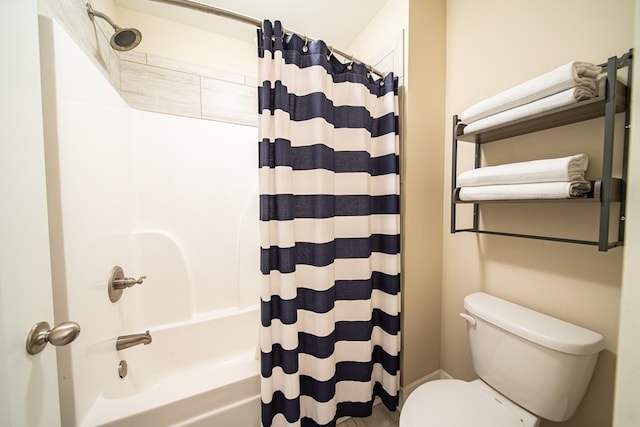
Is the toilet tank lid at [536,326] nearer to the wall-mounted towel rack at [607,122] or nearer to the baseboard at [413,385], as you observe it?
the wall-mounted towel rack at [607,122]

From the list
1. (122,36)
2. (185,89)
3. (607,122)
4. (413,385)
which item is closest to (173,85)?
(185,89)

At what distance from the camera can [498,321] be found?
33.7 inches

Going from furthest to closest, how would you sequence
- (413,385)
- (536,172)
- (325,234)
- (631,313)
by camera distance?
1. (413,385)
2. (325,234)
3. (536,172)
4. (631,313)

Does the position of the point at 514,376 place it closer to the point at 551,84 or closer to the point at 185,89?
the point at 551,84

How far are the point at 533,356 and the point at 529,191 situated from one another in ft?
1.97

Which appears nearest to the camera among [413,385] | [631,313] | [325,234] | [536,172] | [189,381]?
[631,313]

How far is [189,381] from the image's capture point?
891 mm

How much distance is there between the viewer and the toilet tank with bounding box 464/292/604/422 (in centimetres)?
71

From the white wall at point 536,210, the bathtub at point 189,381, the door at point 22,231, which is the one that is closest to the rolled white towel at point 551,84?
the white wall at point 536,210

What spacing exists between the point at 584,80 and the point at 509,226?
0.59 meters

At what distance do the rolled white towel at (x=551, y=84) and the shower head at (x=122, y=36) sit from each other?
5.21 feet

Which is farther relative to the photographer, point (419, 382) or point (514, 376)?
point (419, 382)

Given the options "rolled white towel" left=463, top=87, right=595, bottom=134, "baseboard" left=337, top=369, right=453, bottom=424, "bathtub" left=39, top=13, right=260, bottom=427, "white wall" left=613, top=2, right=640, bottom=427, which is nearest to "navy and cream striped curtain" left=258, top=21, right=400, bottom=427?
"baseboard" left=337, top=369, right=453, bottom=424

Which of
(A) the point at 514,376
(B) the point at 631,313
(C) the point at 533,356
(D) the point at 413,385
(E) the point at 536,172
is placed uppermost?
(E) the point at 536,172
